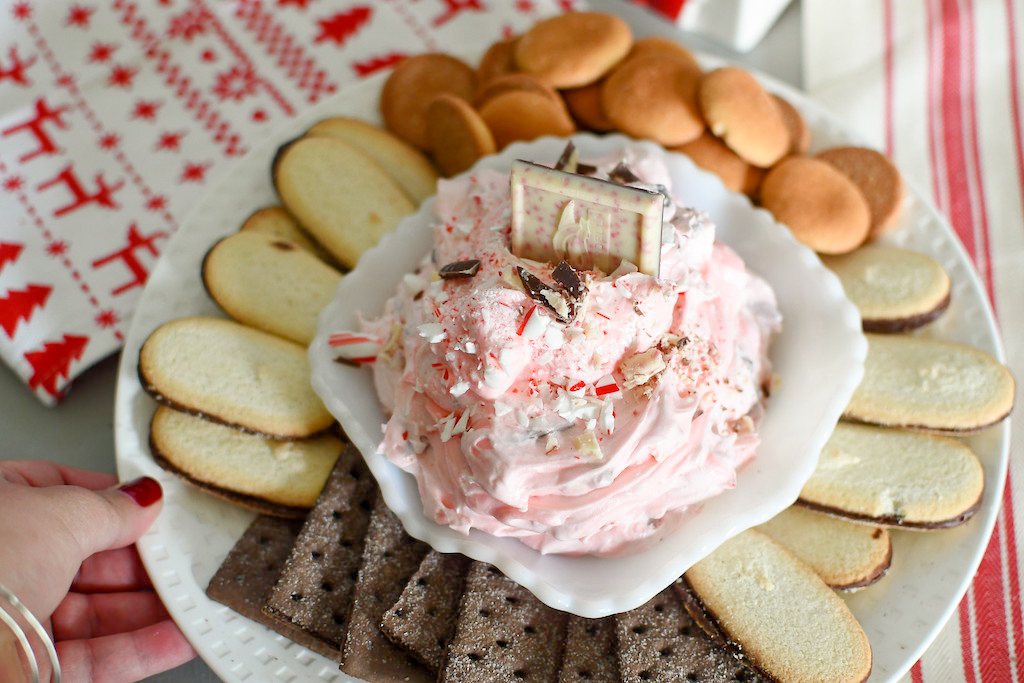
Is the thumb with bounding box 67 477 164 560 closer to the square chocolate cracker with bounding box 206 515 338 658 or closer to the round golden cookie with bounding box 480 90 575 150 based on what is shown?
the square chocolate cracker with bounding box 206 515 338 658

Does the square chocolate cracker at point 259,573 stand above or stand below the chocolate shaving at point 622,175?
below

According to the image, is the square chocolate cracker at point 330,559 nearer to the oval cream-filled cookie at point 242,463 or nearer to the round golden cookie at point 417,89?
the oval cream-filled cookie at point 242,463

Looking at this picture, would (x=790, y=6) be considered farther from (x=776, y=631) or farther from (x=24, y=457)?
(x=24, y=457)

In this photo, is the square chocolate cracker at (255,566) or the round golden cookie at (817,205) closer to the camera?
the square chocolate cracker at (255,566)

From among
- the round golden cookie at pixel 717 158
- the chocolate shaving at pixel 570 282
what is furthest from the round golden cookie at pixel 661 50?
the chocolate shaving at pixel 570 282

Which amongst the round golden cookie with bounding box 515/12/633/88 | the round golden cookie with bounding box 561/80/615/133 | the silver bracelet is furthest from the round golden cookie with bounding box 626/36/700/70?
the silver bracelet

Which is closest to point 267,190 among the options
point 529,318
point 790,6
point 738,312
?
point 529,318

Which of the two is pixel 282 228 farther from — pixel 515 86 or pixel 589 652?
pixel 589 652
